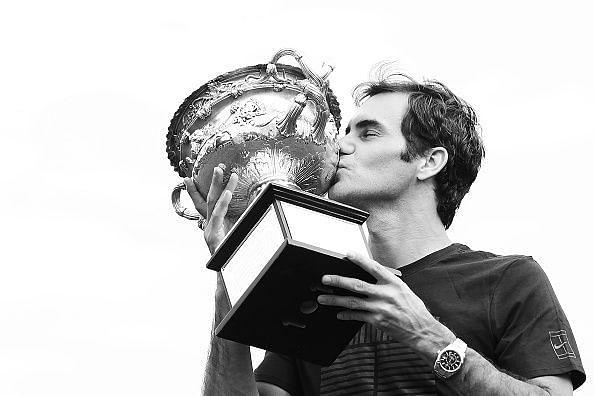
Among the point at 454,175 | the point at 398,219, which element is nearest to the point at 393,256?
the point at 398,219

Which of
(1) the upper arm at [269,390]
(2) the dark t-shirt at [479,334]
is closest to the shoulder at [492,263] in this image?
(2) the dark t-shirt at [479,334]

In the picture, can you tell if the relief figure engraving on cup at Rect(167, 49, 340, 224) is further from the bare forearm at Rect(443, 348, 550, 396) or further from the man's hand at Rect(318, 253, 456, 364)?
the bare forearm at Rect(443, 348, 550, 396)

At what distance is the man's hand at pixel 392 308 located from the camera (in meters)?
5.23

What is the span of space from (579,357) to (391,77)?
2.25 metres

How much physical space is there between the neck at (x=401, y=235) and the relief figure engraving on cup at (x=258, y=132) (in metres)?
0.33

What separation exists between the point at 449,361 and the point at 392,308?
34 centimetres

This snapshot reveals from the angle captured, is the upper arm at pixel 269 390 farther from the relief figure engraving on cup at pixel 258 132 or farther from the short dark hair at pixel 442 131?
the short dark hair at pixel 442 131

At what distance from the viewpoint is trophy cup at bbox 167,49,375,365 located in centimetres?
538

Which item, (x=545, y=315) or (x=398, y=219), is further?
(x=398, y=219)

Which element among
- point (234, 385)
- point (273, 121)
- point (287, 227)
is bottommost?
point (234, 385)

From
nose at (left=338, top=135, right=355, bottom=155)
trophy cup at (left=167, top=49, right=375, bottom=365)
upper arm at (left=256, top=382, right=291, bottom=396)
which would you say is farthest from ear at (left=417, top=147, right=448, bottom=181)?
upper arm at (left=256, top=382, right=291, bottom=396)

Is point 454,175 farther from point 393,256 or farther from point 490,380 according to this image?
point 490,380

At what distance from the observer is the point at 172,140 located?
22.2 feet

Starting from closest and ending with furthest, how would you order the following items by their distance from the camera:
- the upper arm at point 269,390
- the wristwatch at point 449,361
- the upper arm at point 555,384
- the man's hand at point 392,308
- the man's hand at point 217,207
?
the man's hand at point 392,308
the wristwatch at point 449,361
the upper arm at point 555,384
the man's hand at point 217,207
the upper arm at point 269,390
